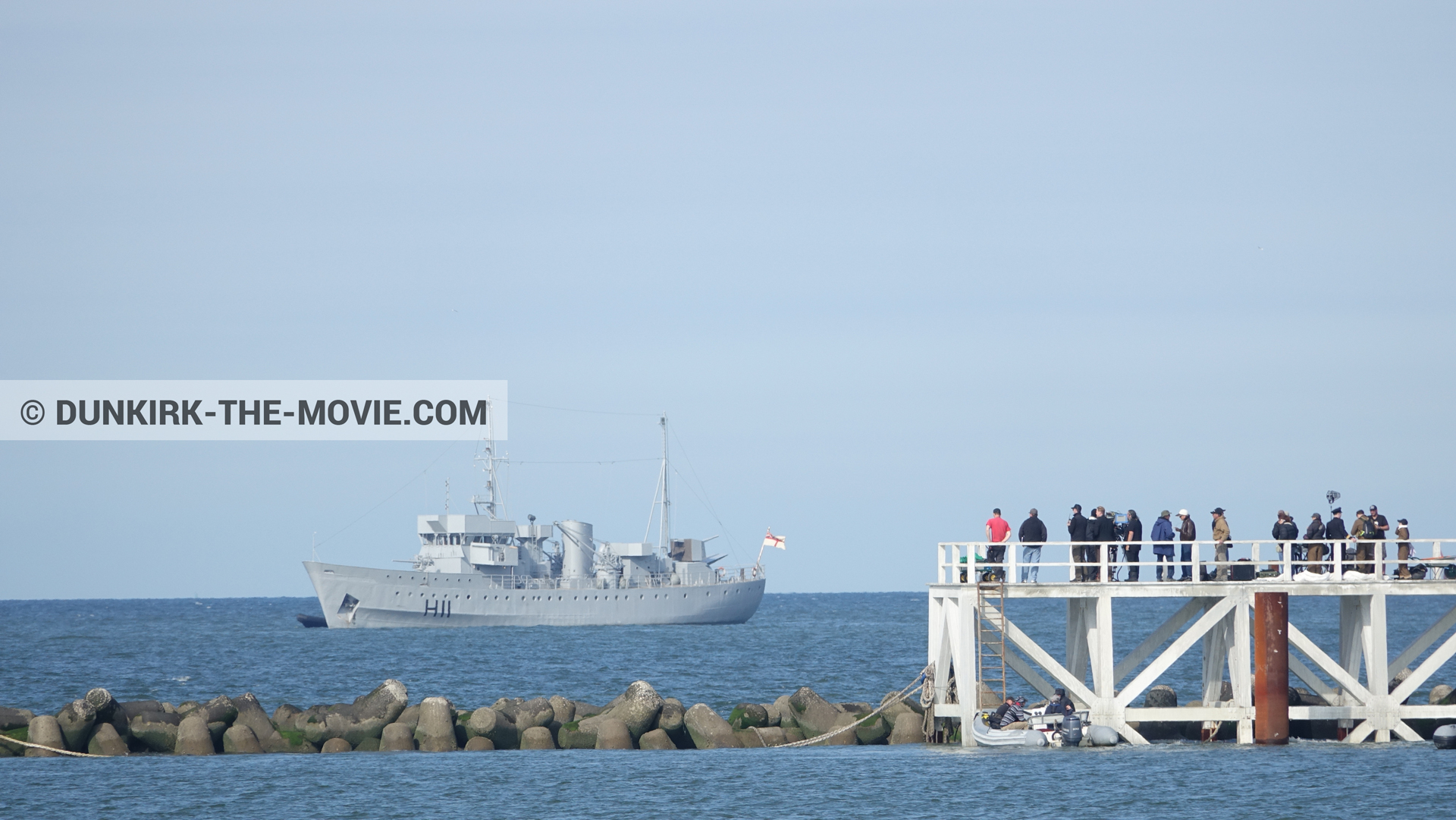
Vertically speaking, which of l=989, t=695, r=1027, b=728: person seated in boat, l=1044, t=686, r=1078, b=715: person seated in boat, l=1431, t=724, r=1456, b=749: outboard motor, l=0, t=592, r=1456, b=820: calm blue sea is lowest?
l=0, t=592, r=1456, b=820: calm blue sea

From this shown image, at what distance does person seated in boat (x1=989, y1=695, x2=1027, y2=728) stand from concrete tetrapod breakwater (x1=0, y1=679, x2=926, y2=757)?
280 centimetres

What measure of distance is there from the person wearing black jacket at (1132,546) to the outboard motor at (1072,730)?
2.82m

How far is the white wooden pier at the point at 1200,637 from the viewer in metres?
28.6

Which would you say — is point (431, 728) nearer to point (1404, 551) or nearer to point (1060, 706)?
point (1060, 706)

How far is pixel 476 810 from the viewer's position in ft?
87.6

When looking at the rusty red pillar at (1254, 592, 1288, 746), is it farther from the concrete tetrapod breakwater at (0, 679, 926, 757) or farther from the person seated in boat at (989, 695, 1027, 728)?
the concrete tetrapod breakwater at (0, 679, 926, 757)

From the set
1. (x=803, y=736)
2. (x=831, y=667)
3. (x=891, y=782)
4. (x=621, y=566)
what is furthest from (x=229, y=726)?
(x=621, y=566)

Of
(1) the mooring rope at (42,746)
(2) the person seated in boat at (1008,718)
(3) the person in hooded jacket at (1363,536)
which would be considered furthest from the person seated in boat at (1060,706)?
(1) the mooring rope at (42,746)

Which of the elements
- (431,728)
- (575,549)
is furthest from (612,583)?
(431,728)

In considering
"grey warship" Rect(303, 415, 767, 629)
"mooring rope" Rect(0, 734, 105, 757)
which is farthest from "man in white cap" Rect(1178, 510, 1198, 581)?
"grey warship" Rect(303, 415, 767, 629)

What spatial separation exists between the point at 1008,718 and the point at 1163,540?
4468mm

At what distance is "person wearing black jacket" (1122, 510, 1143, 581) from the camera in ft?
97.4

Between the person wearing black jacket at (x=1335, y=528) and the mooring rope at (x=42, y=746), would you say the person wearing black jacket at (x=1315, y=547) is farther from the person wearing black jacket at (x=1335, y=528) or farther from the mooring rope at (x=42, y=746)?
the mooring rope at (x=42, y=746)

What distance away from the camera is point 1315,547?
3011 cm
